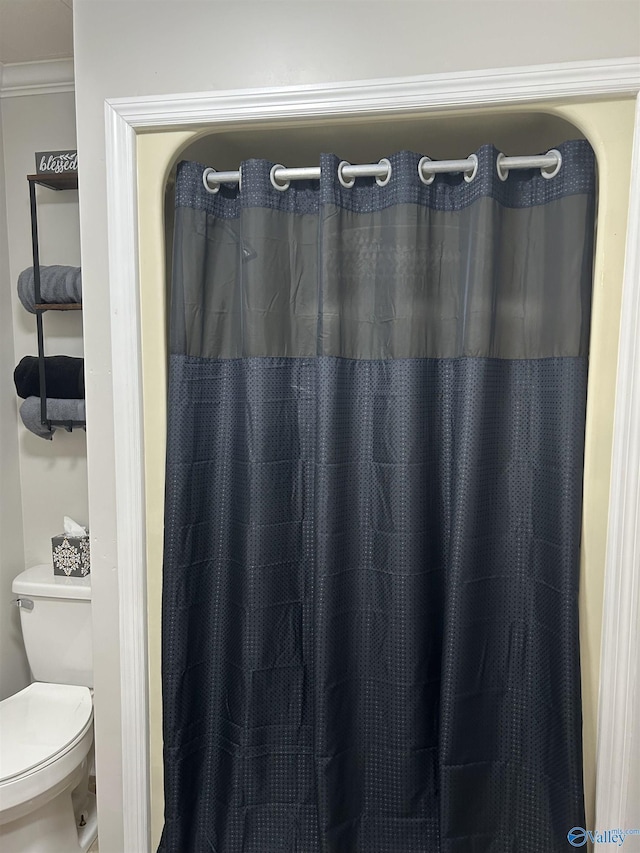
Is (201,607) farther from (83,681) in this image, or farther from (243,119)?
(243,119)

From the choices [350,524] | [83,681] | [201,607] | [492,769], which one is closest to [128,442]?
[201,607]

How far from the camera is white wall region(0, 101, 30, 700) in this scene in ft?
6.75

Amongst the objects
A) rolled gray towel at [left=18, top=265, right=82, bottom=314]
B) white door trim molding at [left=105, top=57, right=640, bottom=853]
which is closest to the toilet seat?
white door trim molding at [left=105, top=57, right=640, bottom=853]

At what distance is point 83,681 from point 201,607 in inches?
32.5

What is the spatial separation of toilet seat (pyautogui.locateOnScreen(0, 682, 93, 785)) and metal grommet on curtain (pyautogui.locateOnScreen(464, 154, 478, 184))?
1.85 m

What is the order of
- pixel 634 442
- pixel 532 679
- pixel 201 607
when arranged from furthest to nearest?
pixel 201 607 → pixel 532 679 → pixel 634 442

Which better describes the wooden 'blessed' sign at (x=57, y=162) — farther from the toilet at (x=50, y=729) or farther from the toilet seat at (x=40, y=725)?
the toilet seat at (x=40, y=725)

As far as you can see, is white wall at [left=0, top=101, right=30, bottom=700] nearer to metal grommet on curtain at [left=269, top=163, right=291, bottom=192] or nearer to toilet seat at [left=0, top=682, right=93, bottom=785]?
toilet seat at [left=0, top=682, right=93, bottom=785]

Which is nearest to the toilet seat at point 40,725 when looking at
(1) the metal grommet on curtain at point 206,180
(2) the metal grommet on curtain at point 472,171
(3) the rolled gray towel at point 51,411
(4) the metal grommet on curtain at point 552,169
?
(3) the rolled gray towel at point 51,411

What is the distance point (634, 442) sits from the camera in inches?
48.7

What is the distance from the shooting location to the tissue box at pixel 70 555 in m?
2.01

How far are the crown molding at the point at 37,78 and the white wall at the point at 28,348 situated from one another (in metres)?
0.02

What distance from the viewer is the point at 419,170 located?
1.34 m

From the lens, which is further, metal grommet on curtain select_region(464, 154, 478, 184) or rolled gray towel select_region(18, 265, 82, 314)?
rolled gray towel select_region(18, 265, 82, 314)
